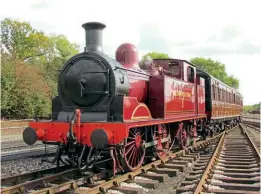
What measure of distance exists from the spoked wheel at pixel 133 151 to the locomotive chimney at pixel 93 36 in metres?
2.01

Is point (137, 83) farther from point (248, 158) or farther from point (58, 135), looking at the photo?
point (248, 158)

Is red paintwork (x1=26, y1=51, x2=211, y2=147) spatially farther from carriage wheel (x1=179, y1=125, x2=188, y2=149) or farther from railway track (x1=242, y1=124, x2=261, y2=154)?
railway track (x1=242, y1=124, x2=261, y2=154)

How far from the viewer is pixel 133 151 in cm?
700

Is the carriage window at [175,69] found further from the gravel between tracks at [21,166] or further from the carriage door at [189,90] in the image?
the gravel between tracks at [21,166]

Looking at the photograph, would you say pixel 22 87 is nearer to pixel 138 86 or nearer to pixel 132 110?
pixel 138 86

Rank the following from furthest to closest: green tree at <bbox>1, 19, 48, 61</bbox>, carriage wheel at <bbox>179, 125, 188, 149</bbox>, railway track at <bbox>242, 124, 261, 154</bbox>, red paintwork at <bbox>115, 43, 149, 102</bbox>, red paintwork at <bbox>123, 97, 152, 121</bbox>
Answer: green tree at <bbox>1, 19, 48, 61</bbox> < railway track at <bbox>242, 124, 261, 154</bbox> < carriage wheel at <bbox>179, 125, 188, 149</bbox> < red paintwork at <bbox>115, 43, 149, 102</bbox> < red paintwork at <bbox>123, 97, 152, 121</bbox>

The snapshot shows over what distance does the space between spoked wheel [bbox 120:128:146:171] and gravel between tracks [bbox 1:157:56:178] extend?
2.09 m

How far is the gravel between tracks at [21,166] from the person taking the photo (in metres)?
7.42

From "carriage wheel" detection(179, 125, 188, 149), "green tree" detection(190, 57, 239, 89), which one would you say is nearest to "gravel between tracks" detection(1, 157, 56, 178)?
"carriage wheel" detection(179, 125, 188, 149)

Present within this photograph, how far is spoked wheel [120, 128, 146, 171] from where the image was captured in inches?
257

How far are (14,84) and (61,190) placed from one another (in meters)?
21.2

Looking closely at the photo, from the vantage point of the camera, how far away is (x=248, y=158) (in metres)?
8.89

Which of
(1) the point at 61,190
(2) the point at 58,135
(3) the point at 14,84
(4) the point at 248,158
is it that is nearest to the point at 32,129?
(2) the point at 58,135

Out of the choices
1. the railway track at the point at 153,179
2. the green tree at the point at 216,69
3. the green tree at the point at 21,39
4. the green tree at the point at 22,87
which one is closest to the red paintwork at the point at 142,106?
the railway track at the point at 153,179
